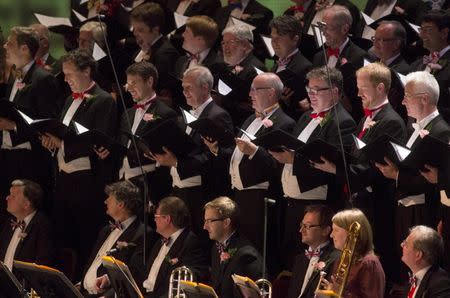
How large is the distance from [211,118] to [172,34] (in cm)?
204

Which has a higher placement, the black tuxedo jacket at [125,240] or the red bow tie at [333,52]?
the red bow tie at [333,52]

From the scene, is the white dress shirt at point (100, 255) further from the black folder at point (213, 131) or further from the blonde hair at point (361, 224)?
the blonde hair at point (361, 224)

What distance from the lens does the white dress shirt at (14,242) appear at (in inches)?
376

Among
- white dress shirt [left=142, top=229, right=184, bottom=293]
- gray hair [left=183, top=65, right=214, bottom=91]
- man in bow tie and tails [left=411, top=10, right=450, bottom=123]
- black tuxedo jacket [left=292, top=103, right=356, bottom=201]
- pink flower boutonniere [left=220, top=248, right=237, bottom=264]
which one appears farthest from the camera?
gray hair [left=183, top=65, right=214, bottom=91]

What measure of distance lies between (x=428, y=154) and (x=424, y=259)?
0.64 m

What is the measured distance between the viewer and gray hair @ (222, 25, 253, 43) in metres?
9.73

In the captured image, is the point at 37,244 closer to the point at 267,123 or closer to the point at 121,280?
the point at 121,280

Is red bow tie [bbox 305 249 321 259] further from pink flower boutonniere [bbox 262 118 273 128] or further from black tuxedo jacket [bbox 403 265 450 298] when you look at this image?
pink flower boutonniere [bbox 262 118 273 128]

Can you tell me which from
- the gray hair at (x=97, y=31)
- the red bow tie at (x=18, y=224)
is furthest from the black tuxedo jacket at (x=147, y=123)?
the gray hair at (x=97, y=31)

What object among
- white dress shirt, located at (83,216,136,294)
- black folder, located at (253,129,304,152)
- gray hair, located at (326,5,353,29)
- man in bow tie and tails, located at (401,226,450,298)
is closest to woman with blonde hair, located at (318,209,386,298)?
man in bow tie and tails, located at (401,226,450,298)

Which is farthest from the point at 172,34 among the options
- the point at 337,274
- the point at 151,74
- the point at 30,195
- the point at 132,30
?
the point at 337,274

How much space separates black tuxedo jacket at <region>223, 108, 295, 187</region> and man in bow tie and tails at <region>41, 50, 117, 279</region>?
4.34ft

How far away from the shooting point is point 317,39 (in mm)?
9703

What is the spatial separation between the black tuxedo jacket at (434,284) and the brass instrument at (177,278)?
1.62 meters
